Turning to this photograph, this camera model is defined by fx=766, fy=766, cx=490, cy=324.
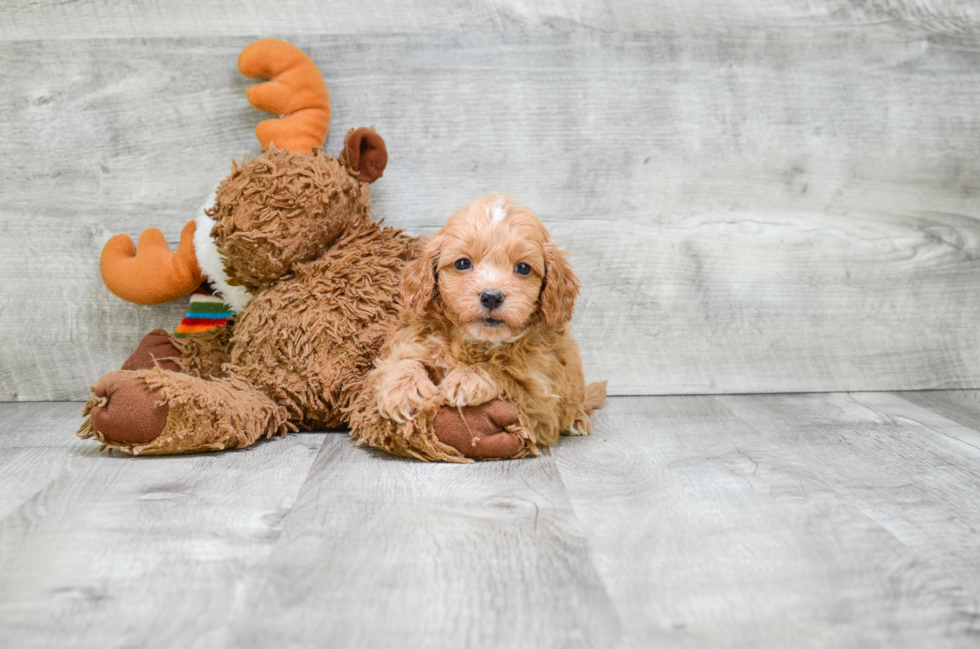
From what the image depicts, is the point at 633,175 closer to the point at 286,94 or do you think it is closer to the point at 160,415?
the point at 286,94

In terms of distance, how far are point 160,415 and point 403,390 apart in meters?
0.41

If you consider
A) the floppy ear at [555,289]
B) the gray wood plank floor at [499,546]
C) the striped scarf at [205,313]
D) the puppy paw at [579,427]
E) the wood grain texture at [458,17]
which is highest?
the wood grain texture at [458,17]

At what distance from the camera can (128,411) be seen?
129 cm

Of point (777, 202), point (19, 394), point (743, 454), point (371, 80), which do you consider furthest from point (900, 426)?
point (19, 394)

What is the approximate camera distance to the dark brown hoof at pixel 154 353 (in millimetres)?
1607

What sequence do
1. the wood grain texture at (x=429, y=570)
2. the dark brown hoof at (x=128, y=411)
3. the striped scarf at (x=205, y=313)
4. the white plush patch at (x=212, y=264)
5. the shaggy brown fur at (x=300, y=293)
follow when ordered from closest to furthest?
the wood grain texture at (x=429, y=570) → the dark brown hoof at (x=128, y=411) → the shaggy brown fur at (x=300, y=293) → the white plush patch at (x=212, y=264) → the striped scarf at (x=205, y=313)

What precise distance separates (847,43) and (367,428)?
1491mm

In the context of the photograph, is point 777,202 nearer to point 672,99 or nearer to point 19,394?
point 672,99

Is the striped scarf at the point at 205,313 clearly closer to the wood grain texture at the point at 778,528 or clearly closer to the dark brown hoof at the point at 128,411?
the dark brown hoof at the point at 128,411

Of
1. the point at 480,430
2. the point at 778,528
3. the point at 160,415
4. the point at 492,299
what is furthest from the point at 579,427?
the point at 160,415

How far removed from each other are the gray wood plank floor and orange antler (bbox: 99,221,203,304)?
0.36 m

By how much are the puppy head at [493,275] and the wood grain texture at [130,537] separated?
14.8 inches

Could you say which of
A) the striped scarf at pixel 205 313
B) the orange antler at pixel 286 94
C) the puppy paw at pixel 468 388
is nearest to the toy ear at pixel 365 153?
the orange antler at pixel 286 94

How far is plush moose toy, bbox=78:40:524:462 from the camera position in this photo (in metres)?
1.33
